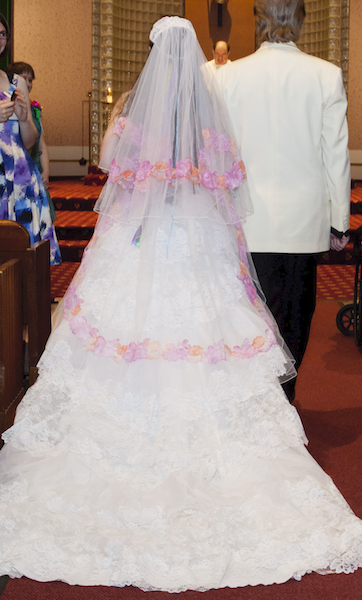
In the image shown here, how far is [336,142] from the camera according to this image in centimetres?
238

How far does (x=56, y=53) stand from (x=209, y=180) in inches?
394

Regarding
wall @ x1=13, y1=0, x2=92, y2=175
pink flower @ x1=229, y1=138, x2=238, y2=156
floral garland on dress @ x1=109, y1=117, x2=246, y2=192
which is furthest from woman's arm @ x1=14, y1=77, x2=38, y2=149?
wall @ x1=13, y1=0, x2=92, y2=175

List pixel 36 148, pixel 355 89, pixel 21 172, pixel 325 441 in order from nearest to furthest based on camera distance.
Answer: pixel 325 441 < pixel 21 172 < pixel 36 148 < pixel 355 89

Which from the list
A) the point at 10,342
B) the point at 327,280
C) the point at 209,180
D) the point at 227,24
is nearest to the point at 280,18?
the point at 209,180

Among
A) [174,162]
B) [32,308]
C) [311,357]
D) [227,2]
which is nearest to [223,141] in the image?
[174,162]

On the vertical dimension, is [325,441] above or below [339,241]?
below

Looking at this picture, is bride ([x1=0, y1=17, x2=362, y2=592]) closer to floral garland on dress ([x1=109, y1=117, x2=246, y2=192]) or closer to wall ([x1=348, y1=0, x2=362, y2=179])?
floral garland on dress ([x1=109, y1=117, x2=246, y2=192])

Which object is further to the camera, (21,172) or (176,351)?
(21,172)

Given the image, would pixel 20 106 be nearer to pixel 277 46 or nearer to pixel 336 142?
pixel 277 46

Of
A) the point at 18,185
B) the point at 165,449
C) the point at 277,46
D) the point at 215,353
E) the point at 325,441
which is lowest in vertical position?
the point at 325,441

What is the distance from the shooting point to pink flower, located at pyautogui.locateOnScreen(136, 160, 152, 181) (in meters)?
2.08

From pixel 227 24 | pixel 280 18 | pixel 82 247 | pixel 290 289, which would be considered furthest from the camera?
pixel 227 24

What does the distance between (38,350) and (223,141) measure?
111cm

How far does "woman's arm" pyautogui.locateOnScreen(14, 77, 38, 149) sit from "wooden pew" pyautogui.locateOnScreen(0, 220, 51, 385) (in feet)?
2.32
